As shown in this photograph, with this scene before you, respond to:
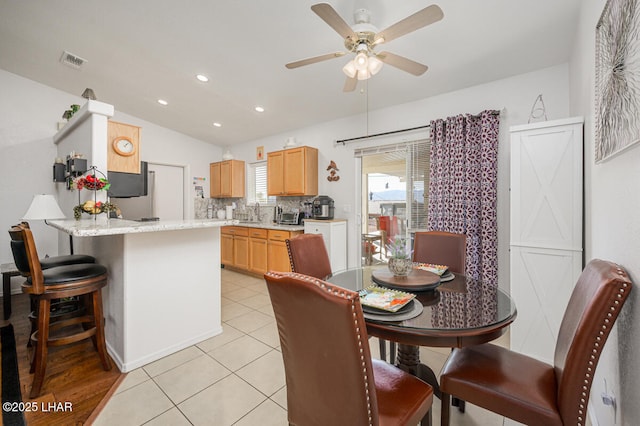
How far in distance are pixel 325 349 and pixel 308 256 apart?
4.57 ft

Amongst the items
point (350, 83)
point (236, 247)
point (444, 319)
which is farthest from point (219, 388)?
point (236, 247)

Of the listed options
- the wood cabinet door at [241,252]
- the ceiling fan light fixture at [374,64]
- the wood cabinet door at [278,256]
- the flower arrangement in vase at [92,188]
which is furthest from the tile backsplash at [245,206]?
the ceiling fan light fixture at [374,64]

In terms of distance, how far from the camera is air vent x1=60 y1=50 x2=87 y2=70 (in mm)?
3363

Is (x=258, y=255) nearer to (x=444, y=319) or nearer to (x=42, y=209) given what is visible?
(x=42, y=209)

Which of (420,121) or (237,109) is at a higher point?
(237,109)

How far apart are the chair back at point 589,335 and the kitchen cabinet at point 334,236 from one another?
300 cm

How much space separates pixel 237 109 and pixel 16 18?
7.99 feet

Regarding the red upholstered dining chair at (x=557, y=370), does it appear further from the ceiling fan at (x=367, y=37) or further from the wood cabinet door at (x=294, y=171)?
the wood cabinet door at (x=294, y=171)

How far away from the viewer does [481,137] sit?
9.47 ft

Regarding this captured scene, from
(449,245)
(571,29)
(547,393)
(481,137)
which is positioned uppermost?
(571,29)

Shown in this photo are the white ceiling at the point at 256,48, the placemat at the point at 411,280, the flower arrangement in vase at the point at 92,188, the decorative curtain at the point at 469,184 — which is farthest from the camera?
the decorative curtain at the point at 469,184

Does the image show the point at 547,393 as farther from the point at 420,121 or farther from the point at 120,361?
the point at 420,121

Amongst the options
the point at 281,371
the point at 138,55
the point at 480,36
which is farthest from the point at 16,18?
the point at 480,36

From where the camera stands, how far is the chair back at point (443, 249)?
2.24 m
